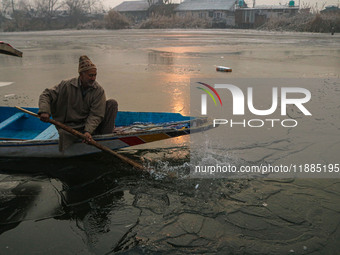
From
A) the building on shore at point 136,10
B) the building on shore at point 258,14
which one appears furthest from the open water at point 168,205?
the building on shore at point 136,10

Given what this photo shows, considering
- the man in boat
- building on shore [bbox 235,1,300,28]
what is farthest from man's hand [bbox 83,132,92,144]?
building on shore [bbox 235,1,300,28]

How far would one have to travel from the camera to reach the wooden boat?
3947mm

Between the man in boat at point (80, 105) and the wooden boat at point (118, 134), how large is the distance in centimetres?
19

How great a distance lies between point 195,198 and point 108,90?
205 inches

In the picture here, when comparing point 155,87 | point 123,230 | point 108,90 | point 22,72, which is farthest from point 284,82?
point 22,72

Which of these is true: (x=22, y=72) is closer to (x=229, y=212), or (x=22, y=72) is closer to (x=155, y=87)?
(x=155, y=87)

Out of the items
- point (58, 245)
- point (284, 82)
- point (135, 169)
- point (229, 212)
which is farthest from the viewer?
point (284, 82)

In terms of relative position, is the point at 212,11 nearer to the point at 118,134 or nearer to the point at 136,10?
the point at 136,10

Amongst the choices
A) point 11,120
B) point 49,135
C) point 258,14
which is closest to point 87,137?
point 49,135

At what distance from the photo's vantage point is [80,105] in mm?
4023

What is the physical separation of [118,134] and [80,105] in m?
0.61

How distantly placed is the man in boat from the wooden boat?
194 mm

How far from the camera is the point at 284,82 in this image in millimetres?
8766

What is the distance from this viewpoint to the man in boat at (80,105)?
12.4ft
